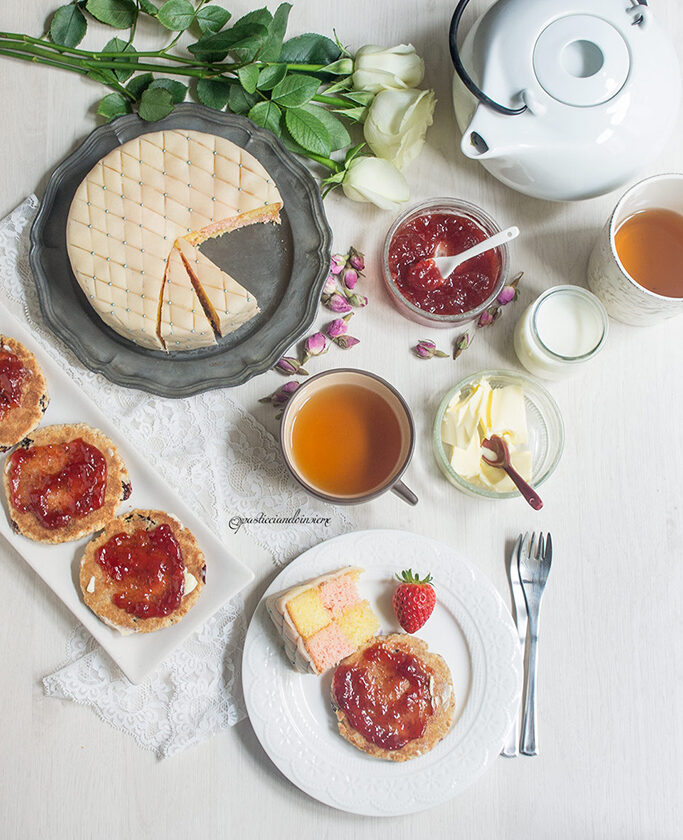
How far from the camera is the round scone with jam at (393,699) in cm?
179

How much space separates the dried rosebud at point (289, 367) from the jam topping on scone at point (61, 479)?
0.49 m

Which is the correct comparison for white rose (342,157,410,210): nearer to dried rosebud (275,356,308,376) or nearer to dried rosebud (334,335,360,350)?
dried rosebud (334,335,360,350)

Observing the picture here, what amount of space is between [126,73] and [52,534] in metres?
1.18

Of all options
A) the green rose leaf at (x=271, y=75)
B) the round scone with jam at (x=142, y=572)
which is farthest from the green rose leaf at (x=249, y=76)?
the round scone with jam at (x=142, y=572)

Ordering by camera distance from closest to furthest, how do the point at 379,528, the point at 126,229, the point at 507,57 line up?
the point at 507,57 < the point at 126,229 < the point at 379,528

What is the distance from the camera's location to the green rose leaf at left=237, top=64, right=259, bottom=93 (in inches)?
71.2

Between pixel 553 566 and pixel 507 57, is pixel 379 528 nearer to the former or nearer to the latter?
pixel 553 566

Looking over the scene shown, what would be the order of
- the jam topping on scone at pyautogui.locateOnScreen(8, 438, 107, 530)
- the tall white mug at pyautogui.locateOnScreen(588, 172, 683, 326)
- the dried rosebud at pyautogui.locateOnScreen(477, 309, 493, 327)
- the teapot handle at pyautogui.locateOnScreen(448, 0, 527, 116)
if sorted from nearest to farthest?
the teapot handle at pyautogui.locateOnScreen(448, 0, 527, 116), the tall white mug at pyautogui.locateOnScreen(588, 172, 683, 326), the jam topping on scone at pyautogui.locateOnScreen(8, 438, 107, 530), the dried rosebud at pyautogui.locateOnScreen(477, 309, 493, 327)

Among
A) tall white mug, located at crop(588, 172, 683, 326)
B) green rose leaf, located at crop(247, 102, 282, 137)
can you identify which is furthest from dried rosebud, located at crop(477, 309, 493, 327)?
green rose leaf, located at crop(247, 102, 282, 137)

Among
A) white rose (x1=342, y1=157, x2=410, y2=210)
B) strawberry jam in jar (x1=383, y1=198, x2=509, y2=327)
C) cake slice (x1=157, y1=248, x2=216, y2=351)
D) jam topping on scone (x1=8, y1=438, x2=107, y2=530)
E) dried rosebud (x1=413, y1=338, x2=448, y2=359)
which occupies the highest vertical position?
white rose (x1=342, y1=157, x2=410, y2=210)

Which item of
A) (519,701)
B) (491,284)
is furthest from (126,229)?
(519,701)

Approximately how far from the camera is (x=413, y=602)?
178 cm

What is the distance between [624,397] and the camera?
1971mm

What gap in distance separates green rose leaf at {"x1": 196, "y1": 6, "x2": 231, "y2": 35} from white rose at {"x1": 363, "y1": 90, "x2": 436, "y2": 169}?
0.43 m
